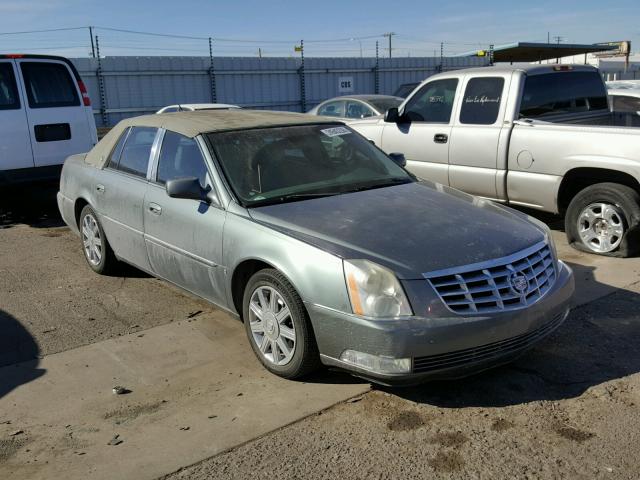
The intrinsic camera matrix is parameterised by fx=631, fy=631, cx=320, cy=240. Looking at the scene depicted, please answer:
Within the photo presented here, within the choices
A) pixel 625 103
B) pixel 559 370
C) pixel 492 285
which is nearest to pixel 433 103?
pixel 625 103

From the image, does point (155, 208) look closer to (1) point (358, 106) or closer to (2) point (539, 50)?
(1) point (358, 106)

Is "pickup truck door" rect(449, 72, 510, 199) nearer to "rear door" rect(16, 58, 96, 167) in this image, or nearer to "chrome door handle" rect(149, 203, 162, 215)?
"chrome door handle" rect(149, 203, 162, 215)

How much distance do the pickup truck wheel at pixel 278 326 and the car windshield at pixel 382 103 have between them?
8.21m

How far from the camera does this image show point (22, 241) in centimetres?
771

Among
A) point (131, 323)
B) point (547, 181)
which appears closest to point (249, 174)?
point (131, 323)

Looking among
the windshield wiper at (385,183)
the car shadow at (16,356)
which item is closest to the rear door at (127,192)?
the car shadow at (16,356)

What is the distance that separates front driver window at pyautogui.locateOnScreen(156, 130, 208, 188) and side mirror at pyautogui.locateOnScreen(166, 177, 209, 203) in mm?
123

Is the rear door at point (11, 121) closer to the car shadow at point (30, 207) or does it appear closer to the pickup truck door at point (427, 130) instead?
the car shadow at point (30, 207)

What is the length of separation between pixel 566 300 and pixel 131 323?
3.21 meters

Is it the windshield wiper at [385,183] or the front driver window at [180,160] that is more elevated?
the front driver window at [180,160]

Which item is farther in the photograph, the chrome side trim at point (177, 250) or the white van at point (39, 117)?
the white van at point (39, 117)

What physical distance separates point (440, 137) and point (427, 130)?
253mm

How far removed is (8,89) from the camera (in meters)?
8.17

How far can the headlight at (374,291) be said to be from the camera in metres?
3.30
